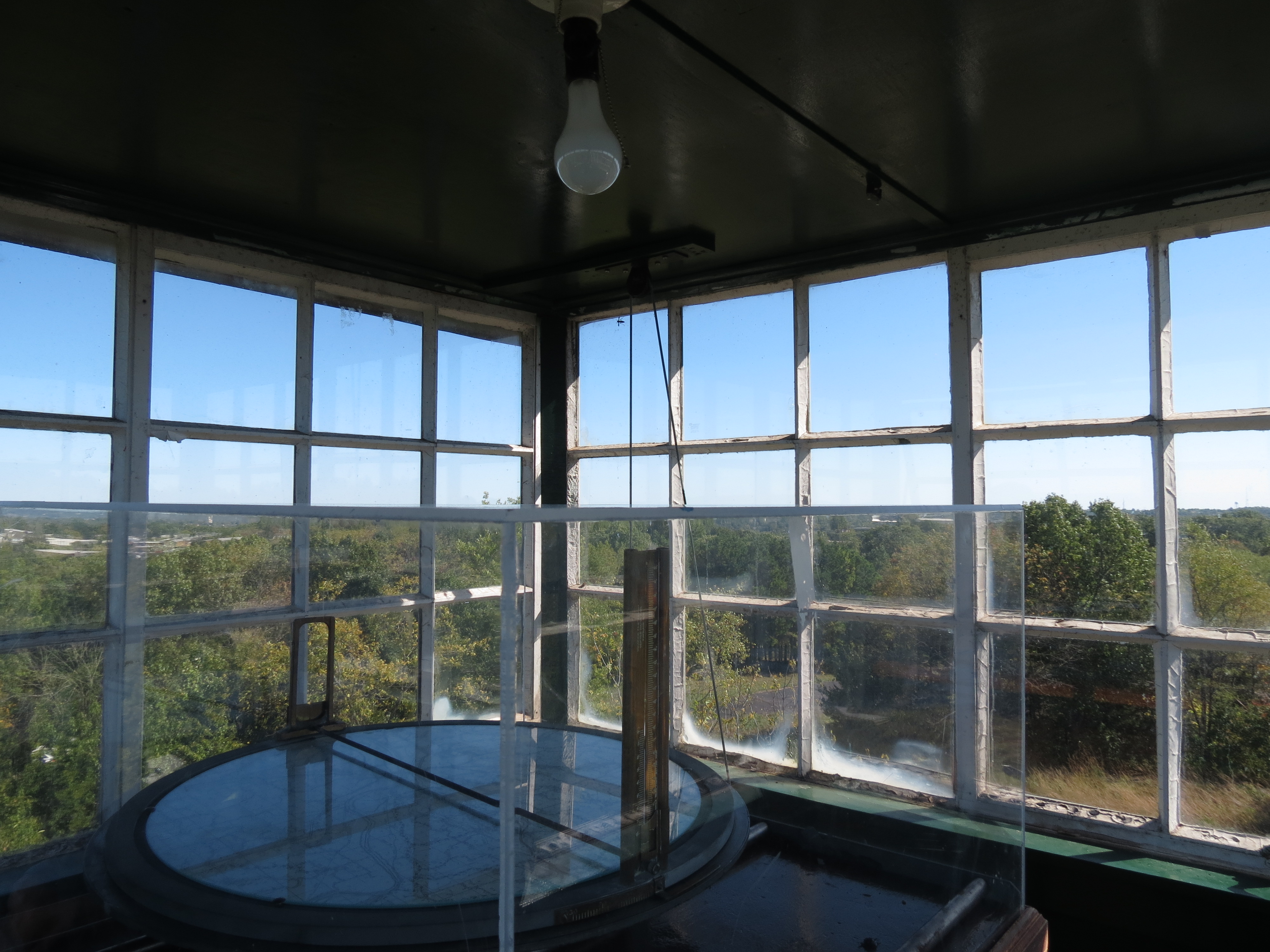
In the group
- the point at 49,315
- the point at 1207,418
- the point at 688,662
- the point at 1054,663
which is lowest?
the point at 1054,663

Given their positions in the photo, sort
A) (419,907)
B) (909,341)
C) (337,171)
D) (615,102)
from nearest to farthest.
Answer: (419,907) < (615,102) < (337,171) < (909,341)

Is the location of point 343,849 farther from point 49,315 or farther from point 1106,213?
point 1106,213

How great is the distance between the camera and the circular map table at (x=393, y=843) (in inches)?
31.7

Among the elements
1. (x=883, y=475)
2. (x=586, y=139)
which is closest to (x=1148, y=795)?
(x=883, y=475)

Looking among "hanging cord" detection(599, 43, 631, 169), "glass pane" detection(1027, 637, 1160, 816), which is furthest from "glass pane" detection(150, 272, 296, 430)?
"glass pane" detection(1027, 637, 1160, 816)

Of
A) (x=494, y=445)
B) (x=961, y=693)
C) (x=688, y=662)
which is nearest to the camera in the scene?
(x=688, y=662)

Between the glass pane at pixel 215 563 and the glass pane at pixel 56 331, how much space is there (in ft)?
5.35

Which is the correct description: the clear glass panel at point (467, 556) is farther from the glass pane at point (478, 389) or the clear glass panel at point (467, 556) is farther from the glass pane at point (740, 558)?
the glass pane at point (478, 389)

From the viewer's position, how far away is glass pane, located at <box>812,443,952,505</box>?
8.66 ft

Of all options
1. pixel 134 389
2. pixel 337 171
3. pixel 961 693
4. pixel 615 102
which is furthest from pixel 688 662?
pixel 134 389

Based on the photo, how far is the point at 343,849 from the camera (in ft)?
2.97

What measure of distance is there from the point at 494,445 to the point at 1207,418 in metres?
2.47

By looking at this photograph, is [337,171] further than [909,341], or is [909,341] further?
[909,341]

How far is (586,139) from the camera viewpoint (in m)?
1.22
